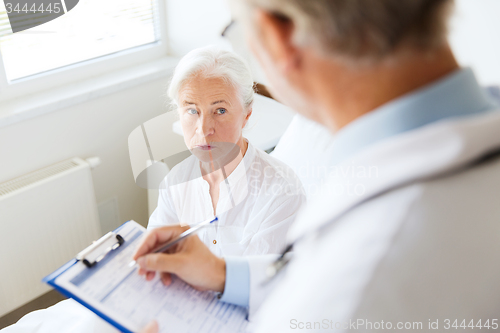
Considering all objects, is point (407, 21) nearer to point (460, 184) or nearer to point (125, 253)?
point (460, 184)

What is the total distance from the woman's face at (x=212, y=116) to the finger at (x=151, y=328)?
0.73 meters

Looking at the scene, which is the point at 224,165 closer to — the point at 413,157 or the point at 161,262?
the point at 161,262

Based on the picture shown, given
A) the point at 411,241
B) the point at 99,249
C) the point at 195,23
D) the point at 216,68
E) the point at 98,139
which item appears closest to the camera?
the point at 411,241

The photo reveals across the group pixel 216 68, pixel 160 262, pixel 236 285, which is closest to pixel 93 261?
pixel 160 262

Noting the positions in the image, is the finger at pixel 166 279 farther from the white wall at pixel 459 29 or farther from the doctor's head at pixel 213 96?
the doctor's head at pixel 213 96

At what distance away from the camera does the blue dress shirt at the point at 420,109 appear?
42 cm

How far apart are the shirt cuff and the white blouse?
1.37 ft

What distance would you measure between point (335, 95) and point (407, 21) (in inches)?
4.1

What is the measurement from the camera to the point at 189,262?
29.6 inches

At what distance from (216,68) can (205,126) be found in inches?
7.7

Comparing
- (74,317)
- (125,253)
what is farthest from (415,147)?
(74,317)

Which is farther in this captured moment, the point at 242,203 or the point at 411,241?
the point at 242,203

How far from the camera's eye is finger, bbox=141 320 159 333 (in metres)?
0.68

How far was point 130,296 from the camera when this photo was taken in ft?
2.39
